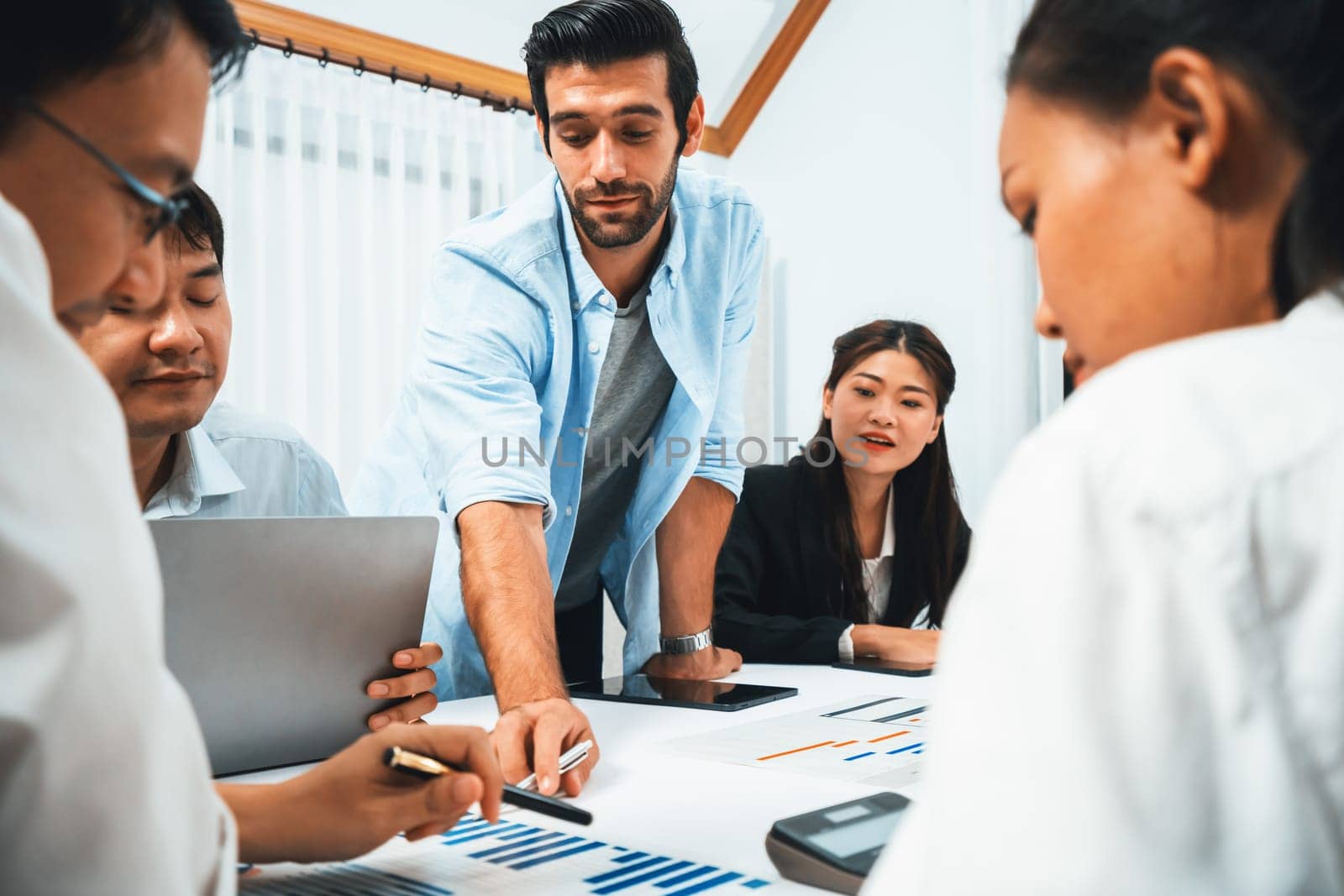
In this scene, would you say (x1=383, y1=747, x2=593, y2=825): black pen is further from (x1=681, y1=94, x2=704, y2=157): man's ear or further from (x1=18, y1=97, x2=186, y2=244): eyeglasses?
(x1=681, y1=94, x2=704, y2=157): man's ear

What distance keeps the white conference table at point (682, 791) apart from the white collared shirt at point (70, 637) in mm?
428

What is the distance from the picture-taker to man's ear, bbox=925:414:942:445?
101 inches

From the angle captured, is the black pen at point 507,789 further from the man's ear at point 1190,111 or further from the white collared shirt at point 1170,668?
the man's ear at point 1190,111

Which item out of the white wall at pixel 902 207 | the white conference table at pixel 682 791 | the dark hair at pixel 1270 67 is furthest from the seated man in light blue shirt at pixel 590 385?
the white wall at pixel 902 207

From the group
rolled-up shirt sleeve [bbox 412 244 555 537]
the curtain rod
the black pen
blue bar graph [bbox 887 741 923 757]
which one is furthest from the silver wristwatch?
the curtain rod

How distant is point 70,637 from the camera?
1.20 feet

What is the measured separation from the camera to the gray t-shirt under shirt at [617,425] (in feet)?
5.92

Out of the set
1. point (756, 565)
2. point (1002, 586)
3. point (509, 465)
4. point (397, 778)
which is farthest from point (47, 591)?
point (756, 565)

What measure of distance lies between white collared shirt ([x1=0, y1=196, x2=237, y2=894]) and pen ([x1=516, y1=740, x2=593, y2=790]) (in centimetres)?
55

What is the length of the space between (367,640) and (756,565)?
49.5 inches

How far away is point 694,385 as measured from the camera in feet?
5.90

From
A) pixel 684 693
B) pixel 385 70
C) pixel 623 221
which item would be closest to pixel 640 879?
pixel 684 693

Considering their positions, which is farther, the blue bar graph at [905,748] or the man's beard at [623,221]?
the man's beard at [623,221]

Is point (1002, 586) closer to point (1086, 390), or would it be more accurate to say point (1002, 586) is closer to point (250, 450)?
point (1086, 390)
